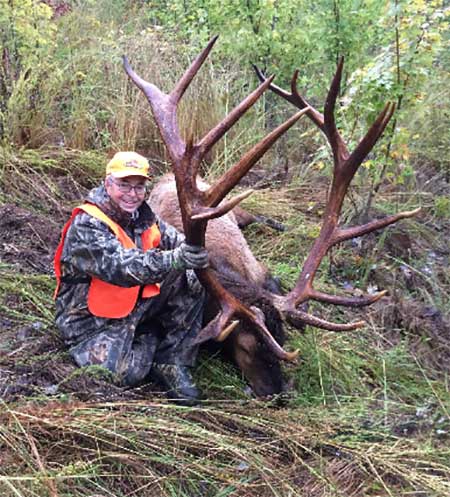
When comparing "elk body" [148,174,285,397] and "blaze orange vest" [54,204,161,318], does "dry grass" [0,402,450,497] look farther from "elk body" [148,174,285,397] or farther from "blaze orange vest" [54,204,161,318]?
"blaze orange vest" [54,204,161,318]

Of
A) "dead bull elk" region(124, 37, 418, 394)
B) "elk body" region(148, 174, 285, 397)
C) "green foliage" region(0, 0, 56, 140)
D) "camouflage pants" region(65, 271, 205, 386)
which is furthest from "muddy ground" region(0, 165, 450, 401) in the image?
"green foliage" region(0, 0, 56, 140)

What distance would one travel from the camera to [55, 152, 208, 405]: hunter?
3.88 meters

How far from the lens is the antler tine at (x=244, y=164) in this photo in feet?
10.9

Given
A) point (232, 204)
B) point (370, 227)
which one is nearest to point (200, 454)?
point (232, 204)

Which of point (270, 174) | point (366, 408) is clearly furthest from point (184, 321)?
point (270, 174)

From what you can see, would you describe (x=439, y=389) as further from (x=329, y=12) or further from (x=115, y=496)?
(x=329, y=12)

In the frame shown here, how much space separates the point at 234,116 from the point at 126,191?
2.77ft

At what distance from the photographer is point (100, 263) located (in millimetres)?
3871

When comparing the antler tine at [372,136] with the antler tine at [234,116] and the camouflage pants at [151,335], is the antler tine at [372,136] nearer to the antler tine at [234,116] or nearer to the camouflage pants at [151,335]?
the antler tine at [234,116]

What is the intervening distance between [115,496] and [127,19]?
28.7ft

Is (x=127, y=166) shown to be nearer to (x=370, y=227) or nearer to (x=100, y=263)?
(x=100, y=263)

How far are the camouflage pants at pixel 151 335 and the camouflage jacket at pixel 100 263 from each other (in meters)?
0.04

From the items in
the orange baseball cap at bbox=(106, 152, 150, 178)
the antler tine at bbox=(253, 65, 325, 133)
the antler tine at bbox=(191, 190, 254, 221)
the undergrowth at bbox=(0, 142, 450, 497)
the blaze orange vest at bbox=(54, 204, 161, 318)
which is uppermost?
the antler tine at bbox=(253, 65, 325, 133)

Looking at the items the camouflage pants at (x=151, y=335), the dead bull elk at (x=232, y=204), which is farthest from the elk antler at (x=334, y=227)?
the camouflage pants at (x=151, y=335)
